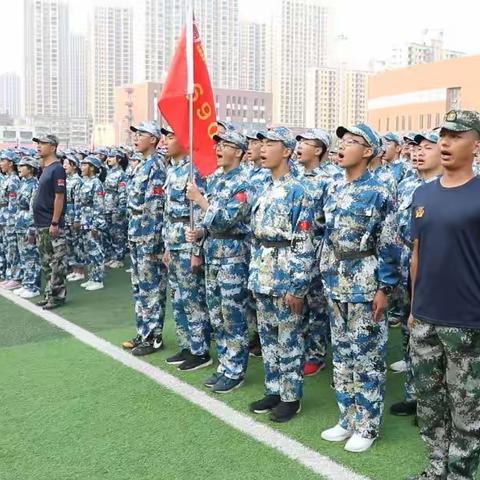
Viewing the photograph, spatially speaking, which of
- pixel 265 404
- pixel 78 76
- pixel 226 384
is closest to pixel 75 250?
pixel 226 384

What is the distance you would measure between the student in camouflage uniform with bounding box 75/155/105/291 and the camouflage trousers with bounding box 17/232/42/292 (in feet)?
2.40

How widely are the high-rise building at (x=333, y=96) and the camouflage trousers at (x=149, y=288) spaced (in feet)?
325

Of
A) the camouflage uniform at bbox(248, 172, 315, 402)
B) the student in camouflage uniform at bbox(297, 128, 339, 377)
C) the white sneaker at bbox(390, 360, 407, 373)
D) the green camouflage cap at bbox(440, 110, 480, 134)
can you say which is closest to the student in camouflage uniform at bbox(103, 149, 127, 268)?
the student in camouflage uniform at bbox(297, 128, 339, 377)

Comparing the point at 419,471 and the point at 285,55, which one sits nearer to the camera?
the point at 419,471

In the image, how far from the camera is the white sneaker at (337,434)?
402 cm

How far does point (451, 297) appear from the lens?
3037 millimetres

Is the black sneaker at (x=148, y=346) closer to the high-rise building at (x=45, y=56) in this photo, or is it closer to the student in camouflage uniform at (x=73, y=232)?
the student in camouflage uniform at (x=73, y=232)

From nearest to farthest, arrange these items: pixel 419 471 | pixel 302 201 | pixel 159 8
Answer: pixel 419 471, pixel 302 201, pixel 159 8

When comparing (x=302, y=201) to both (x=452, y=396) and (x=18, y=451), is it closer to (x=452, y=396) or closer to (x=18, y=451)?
(x=452, y=396)

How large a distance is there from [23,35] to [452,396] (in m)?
115

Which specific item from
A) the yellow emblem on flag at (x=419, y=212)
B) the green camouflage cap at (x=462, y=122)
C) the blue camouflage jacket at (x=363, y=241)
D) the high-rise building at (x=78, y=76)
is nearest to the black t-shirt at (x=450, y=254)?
the yellow emblem on flag at (x=419, y=212)

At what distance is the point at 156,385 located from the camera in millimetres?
5074

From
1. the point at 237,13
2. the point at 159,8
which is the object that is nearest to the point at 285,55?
the point at 237,13

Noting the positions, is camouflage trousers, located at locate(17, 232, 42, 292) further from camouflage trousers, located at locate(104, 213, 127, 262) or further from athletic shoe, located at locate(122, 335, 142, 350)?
athletic shoe, located at locate(122, 335, 142, 350)
